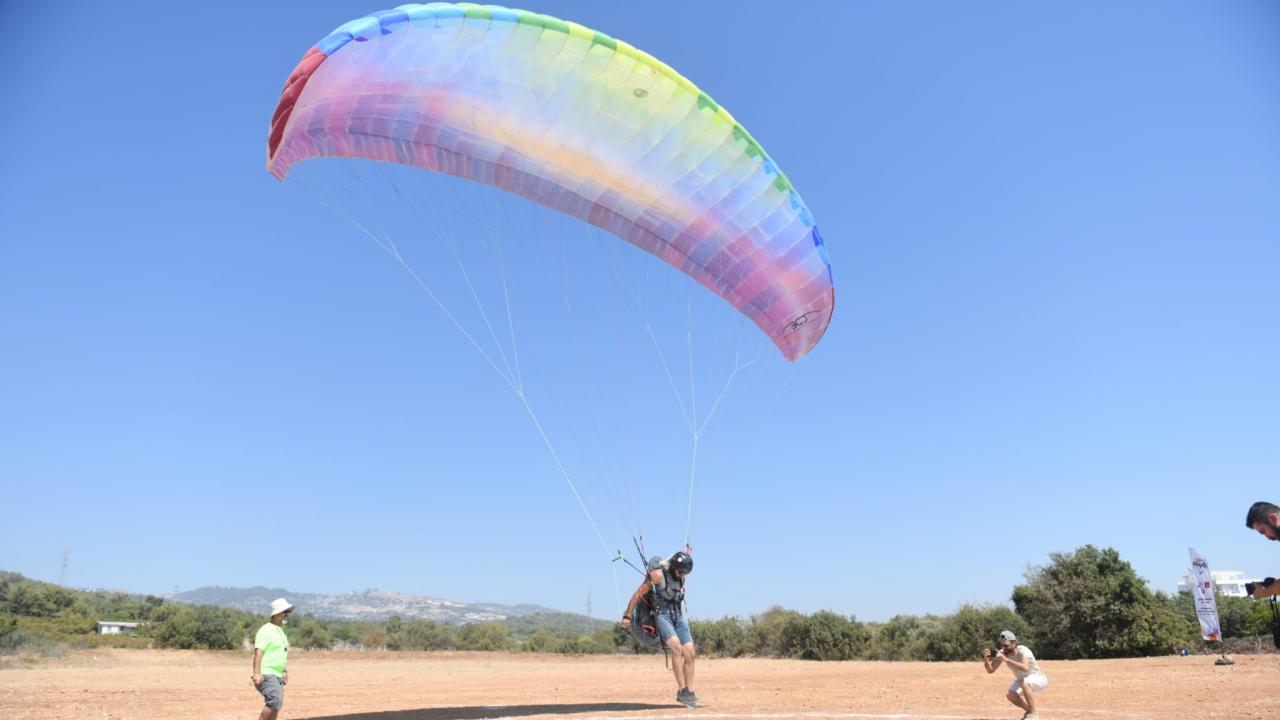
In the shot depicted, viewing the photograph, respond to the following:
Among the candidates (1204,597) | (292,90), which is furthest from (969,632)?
(292,90)

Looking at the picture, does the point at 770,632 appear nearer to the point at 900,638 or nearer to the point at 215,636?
the point at 900,638

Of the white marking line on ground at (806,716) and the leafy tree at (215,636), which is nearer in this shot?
the white marking line on ground at (806,716)

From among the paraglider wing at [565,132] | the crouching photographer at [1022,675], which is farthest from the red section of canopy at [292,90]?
the crouching photographer at [1022,675]

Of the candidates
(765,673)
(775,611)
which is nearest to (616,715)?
(765,673)

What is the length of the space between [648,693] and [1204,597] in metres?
13.2

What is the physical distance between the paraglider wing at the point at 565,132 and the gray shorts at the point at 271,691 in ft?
19.9

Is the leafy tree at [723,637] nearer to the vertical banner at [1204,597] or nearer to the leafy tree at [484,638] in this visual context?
the leafy tree at [484,638]

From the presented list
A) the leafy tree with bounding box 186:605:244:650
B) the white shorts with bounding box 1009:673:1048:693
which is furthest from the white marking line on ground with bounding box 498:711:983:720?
the leafy tree with bounding box 186:605:244:650

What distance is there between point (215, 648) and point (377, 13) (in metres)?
29.7

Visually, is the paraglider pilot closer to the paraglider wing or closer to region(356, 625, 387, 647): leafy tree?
the paraglider wing

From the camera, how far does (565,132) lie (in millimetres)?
10383

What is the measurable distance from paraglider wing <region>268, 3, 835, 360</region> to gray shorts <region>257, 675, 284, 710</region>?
6.06 metres

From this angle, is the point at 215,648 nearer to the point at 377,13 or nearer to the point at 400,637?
the point at 400,637

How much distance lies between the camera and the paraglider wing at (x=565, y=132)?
9445 millimetres
